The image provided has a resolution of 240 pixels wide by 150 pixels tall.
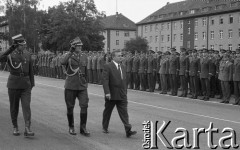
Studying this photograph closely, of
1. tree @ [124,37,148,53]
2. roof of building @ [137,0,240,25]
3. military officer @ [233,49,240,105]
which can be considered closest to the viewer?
military officer @ [233,49,240,105]

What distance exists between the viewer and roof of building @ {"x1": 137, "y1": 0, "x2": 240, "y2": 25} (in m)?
77.5

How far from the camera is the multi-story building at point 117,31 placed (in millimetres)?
112688

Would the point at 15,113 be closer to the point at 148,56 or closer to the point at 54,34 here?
the point at 148,56

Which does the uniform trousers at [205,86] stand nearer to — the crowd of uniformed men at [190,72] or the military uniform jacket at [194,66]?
the crowd of uniformed men at [190,72]

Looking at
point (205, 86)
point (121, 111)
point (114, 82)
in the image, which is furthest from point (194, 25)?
point (121, 111)

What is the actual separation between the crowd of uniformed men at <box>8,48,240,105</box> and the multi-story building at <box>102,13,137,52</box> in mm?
89306

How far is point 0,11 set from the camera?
70.2 m

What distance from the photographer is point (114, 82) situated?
907 cm

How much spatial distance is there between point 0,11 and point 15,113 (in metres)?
64.8

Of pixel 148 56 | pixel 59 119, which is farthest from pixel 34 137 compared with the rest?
pixel 148 56

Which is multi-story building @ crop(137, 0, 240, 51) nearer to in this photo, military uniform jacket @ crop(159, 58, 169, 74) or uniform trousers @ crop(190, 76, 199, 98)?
military uniform jacket @ crop(159, 58, 169, 74)

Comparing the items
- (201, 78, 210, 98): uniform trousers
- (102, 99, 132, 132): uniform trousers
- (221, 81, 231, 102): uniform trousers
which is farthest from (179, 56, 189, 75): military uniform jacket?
(102, 99, 132, 132): uniform trousers

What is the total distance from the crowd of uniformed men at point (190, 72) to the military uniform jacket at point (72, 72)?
17.5 ft

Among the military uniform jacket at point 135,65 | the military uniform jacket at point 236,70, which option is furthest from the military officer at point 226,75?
the military uniform jacket at point 135,65
